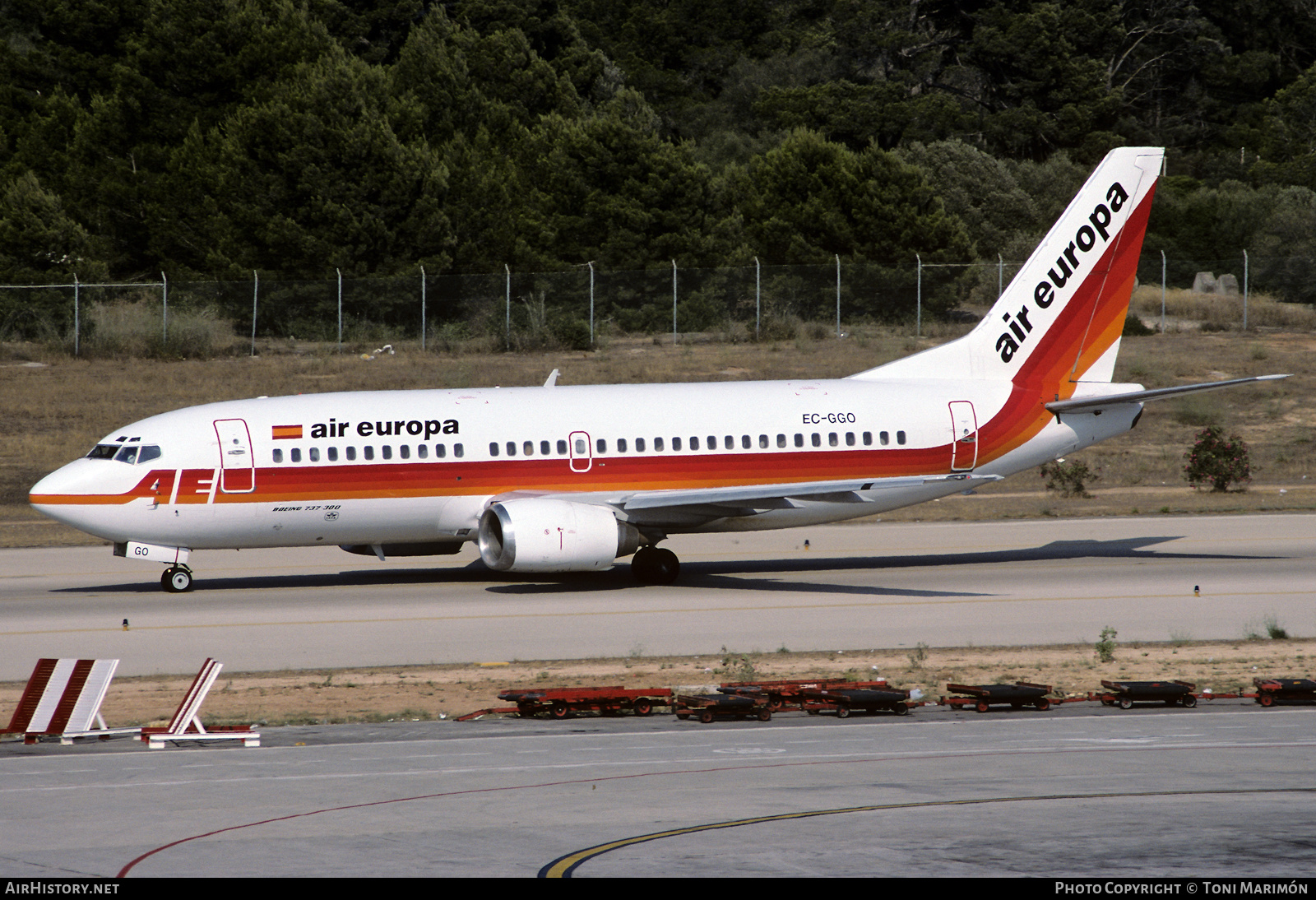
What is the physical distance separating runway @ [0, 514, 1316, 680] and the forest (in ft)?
104

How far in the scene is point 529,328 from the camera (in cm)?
6738

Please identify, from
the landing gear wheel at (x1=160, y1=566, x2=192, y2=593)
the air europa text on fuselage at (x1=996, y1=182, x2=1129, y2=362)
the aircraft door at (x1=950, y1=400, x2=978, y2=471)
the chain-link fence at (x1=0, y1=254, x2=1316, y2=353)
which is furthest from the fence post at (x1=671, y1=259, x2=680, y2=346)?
the landing gear wheel at (x1=160, y1=566, x2=192, y2=593)

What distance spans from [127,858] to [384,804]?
2.85 meters

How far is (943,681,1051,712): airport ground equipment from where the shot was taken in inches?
810

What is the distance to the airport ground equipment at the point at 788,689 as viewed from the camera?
2083 cm

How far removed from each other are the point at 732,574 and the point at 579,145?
44463 millimetres

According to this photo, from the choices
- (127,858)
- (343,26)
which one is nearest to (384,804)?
(127,858)

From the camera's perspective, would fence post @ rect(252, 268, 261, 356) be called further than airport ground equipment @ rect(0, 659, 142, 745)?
Yes

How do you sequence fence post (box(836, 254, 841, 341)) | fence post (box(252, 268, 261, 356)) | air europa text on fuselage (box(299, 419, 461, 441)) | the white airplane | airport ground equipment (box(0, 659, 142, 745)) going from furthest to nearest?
fence post (box(836, 254, 841, 341)), fence post (box(252, 268, 261, 356)), air europa text on fuselage (box(299, 419, 461, 441)), the white airplane, airport ground equipment (box(0, 659, 142, 745))

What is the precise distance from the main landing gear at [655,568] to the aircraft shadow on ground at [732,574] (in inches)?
14.7

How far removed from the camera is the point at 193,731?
19016mm

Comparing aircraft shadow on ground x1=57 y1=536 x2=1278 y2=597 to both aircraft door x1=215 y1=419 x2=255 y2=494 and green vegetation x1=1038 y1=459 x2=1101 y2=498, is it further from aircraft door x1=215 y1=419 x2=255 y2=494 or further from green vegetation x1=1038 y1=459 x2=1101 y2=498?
green vegetation x1=1038 y1=459 x2=1101 y2=498

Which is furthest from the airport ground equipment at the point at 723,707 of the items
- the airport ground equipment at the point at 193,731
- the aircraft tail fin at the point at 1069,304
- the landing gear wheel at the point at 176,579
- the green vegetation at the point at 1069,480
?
the green vegetation at the point at 1069,480

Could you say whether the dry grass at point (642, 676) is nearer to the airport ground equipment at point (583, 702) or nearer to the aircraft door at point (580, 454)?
the airport ground equipment at point (583, 702)
